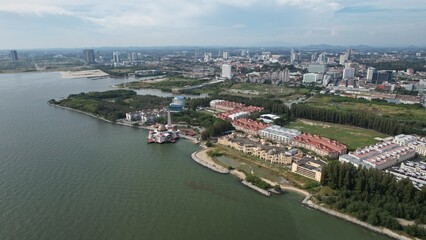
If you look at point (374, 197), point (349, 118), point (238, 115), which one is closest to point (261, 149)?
point (374, 197)

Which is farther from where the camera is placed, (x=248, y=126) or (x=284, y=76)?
(x=284, y=76)

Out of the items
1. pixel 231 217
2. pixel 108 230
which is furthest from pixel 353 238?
pixel 108 230

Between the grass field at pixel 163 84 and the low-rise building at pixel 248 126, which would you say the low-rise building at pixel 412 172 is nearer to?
the low-rise building at pixel 248 126

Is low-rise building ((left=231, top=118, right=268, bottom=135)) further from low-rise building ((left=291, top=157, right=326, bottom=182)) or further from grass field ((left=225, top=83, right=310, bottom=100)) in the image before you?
grass field ((left=225, top=83, right=310, bottom=100))

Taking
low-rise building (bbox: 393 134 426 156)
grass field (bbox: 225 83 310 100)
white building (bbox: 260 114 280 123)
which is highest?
low-rise building (bbox: 393 134 426 156)

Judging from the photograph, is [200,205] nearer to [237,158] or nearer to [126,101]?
[237,158]

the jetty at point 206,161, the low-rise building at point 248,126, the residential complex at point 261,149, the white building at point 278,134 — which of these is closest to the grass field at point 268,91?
the low-rise building at point 248,126

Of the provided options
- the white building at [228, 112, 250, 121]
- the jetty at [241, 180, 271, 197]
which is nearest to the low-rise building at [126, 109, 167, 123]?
the white building at [228, 112, 250, 121]

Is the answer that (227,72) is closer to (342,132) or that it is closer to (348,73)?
(348,73)
